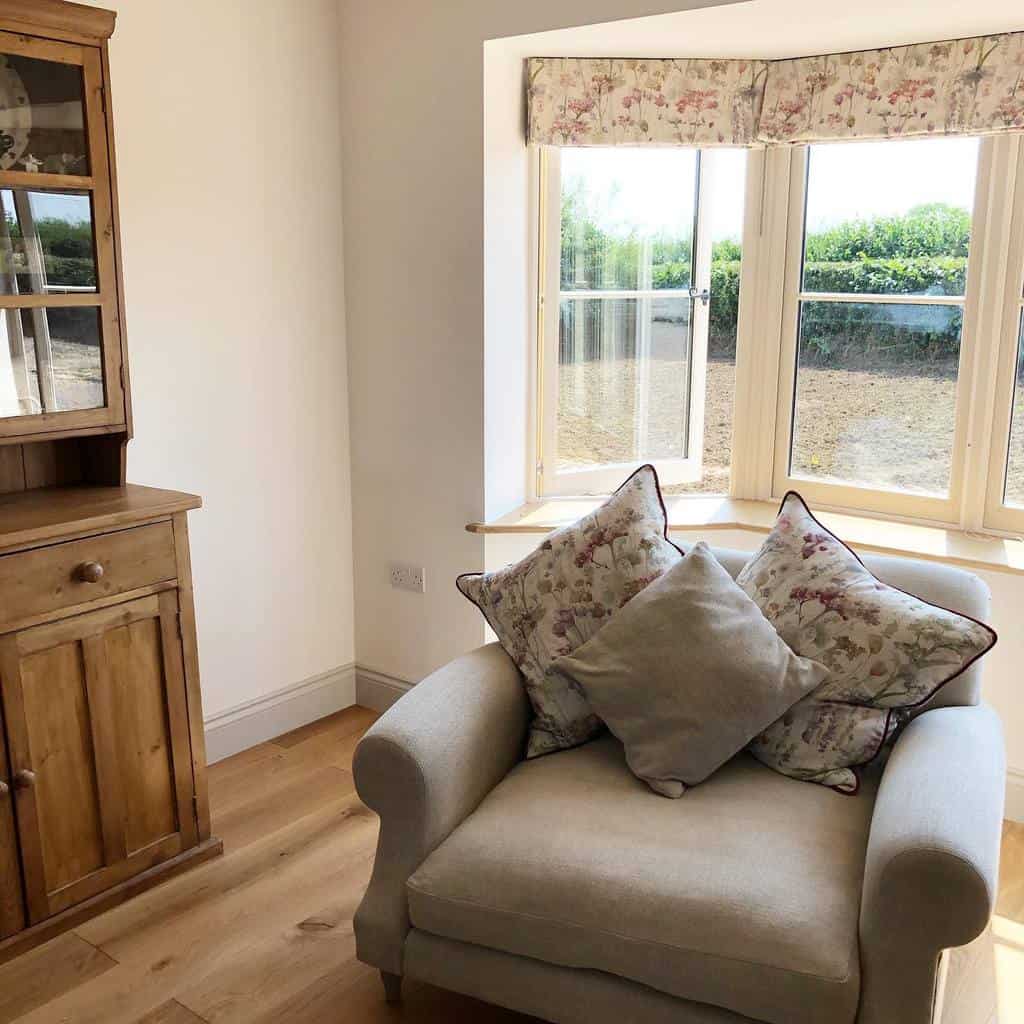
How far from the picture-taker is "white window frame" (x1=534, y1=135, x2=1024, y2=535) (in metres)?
2.79

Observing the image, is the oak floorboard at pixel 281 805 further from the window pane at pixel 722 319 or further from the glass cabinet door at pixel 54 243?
the window pane at pixel 722 319

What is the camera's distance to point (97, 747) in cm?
231

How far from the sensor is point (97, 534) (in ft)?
7.39

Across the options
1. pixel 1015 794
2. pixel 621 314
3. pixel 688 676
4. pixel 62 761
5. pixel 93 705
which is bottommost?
pixel 1015 794

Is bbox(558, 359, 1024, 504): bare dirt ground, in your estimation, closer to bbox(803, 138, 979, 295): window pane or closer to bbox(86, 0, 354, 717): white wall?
bbox(803, 138, 979, 295): window pane

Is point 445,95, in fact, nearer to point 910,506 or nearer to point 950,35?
point 950,35

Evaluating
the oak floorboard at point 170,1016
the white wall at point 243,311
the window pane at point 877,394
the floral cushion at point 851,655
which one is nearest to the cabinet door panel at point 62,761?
the oak floorboard at point 170,1016

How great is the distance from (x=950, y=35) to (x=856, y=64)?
24 centimetres

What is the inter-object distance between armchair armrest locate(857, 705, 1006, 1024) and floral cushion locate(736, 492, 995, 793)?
0.28 metres

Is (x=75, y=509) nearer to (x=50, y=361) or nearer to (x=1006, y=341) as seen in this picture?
(x=50, y=361)

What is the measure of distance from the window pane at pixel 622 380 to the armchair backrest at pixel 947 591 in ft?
3.86

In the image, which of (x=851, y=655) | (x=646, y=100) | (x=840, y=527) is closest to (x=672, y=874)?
(x=851, y=655)

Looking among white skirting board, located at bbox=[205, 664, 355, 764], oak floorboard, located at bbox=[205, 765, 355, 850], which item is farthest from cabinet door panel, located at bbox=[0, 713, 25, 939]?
white skirting board, located at bbox=[205, 664, 355, 764]

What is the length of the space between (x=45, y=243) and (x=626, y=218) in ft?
5.48
